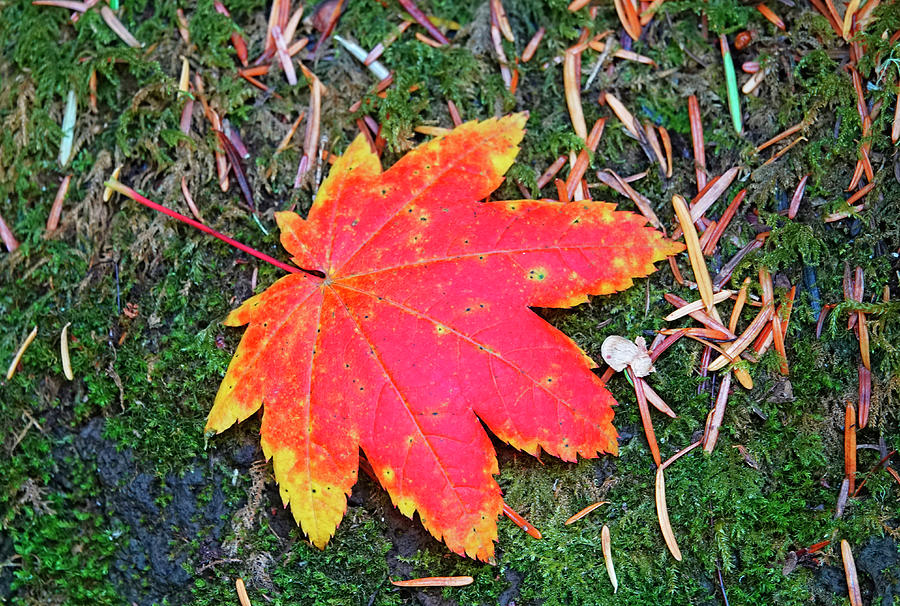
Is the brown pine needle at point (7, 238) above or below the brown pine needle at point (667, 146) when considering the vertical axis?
below

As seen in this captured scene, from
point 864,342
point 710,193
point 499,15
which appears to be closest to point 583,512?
point 864,342

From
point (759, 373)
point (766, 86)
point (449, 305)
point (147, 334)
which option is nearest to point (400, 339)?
point (449, 305)

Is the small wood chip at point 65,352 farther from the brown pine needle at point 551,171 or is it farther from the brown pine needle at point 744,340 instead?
the brown pine needle at point 744,340

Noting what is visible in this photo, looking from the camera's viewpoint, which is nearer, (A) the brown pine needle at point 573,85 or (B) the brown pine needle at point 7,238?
(A) the brown pine needle at point 573,85

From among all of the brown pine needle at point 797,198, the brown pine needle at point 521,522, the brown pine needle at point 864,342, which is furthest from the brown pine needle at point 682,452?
the brown pine needle at point 797,198

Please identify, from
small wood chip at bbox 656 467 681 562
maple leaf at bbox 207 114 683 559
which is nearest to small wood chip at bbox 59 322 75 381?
maple leaf at bbox 207 114 683 559
